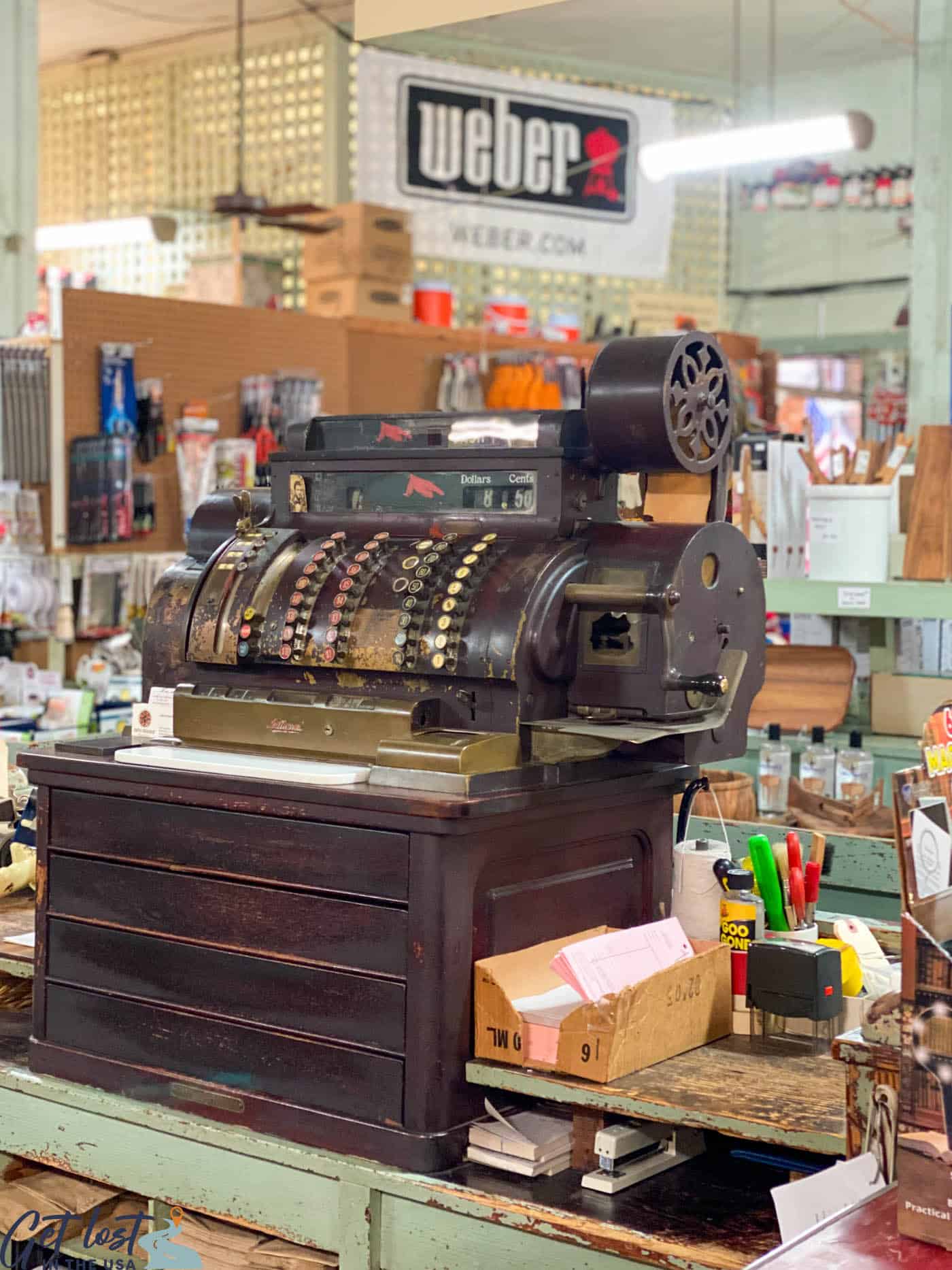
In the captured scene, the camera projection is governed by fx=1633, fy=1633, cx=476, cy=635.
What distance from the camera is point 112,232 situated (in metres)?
9.01

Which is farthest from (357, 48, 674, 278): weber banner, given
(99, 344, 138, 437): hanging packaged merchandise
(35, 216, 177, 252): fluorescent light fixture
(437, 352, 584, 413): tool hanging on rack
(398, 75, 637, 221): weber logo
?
(99, 344, 138, 437): hanging packaged merchandise

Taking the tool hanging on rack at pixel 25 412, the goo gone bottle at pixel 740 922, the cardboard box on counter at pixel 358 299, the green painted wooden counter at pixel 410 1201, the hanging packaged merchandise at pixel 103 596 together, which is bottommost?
the green painted wooden counter at pixel 410 1201

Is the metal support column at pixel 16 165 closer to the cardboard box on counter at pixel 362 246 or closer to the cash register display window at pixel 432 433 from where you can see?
the cardboard box on counter at pixel 362 246

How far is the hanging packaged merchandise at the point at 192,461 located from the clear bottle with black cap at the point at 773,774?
2.72 meters

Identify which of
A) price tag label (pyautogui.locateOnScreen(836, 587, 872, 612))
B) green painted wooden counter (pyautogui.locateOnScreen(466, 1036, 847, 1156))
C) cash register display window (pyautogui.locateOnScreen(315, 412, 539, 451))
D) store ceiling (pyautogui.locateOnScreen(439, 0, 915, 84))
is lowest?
green painted wooden counter (pyautogui.locateOnScreen(466, 1036, 847, 1156))

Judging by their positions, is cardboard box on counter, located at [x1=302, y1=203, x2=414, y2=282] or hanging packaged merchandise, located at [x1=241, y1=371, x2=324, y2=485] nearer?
hanging packaged merchandise, located at [x1=241, y1=371, x2=324, y2=485]

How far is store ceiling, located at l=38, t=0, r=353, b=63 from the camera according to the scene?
967cm

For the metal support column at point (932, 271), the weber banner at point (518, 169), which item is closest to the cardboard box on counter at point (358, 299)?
the weber banner at point (518, 169)

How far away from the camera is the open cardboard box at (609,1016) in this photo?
193 cm

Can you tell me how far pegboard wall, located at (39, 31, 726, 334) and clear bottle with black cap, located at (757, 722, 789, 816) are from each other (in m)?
6.15

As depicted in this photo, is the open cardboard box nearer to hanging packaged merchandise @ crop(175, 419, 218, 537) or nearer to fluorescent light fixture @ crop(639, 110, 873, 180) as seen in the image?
hanging packaged merchandise @ crop(175, 419, 218, 537)

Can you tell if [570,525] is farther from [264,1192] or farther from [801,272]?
[801,272]

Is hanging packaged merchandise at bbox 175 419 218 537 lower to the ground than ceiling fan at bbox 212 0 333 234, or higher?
lower

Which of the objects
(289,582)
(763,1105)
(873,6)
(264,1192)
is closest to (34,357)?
(289,582)
